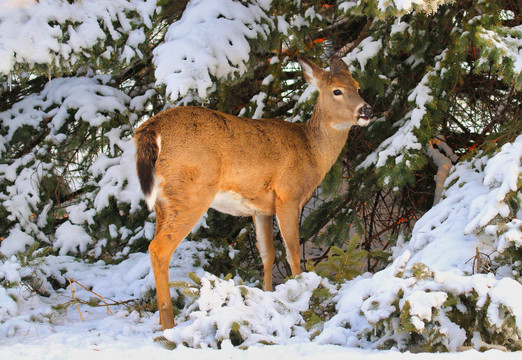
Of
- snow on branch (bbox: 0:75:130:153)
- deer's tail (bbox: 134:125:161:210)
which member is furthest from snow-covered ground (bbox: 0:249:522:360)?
snow on branch (bbox: 0:75:130:153)

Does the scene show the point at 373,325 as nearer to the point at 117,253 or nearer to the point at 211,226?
the point at 211,226

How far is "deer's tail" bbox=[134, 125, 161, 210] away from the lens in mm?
4309

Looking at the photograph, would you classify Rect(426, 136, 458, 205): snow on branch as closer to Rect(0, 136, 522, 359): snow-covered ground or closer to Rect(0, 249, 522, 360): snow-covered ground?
Rect(0, 136, 522, 359): snow-covered ground

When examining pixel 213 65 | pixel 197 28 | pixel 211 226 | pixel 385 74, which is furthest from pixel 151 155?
pixel 385 74

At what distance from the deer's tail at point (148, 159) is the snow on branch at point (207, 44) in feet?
1.57

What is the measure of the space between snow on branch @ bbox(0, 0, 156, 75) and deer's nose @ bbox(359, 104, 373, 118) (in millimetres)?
2069

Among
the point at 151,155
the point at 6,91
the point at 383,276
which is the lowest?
the point at 383,276

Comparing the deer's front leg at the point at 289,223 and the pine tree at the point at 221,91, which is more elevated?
the pine tree at the point at 221,91

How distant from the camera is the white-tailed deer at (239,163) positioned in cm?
441

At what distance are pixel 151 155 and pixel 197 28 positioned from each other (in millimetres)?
1492

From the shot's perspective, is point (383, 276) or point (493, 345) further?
point (383, 276)

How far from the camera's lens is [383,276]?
3.26 meters

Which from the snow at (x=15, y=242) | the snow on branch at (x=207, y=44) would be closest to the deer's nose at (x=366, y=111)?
the snow on branch at (x=207, y=44)

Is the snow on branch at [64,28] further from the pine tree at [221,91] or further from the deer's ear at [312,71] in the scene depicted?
the deer's ear at [312,71]
